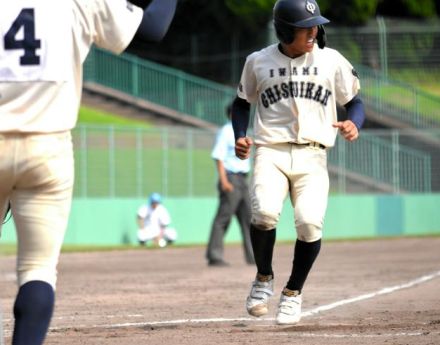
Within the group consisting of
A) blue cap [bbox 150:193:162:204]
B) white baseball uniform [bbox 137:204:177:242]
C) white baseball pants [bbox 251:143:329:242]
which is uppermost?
white baseball pants [bbox 251:143:329:242]

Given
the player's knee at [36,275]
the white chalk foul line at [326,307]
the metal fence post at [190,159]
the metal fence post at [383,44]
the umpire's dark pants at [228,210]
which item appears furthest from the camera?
the metal fence post at [383,44]

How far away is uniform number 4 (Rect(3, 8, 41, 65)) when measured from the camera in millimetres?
5613

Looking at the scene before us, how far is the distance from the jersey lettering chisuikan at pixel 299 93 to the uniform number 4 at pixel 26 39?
3.60 meters

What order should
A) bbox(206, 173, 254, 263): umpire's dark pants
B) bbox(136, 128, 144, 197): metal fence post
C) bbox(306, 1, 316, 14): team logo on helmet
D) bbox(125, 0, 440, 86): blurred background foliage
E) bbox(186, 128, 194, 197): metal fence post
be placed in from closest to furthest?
bbox(306, 1, 316, 14): team logo on helmet < bbox(206, 173, 254, 263): umpire's dark pants < bbox(136, 128, 144, 197): metal fence post < bbox(186, 128, 194, 197): metal fence post < bbox(125, 0, 440, 86): blurred background foliage

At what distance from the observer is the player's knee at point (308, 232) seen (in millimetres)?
8938

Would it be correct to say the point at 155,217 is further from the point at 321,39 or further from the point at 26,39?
the point at 26,39

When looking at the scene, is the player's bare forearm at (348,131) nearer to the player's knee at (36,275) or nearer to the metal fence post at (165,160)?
the player's knee at (36,275)

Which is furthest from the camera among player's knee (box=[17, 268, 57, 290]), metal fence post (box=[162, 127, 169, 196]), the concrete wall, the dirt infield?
metal fence post (box=[162, 127, 169, 196])

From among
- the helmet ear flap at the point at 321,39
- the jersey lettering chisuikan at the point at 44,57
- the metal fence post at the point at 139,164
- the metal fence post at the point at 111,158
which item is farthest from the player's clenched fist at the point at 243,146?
the metal fence post at the point at 139,164

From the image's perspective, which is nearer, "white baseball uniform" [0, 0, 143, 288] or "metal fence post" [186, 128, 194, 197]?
"white baseball uniform" [0, 0, 143, 288]

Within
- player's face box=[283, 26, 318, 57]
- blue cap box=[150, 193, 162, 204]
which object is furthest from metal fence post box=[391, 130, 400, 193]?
player's face box=[283, 26, 318, 57]

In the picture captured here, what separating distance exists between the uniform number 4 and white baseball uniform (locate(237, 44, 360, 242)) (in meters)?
3.59

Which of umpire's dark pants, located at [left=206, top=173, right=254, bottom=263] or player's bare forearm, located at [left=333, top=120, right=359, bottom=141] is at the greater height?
player's bare forearm, located at [left=333, top=120, right=359, bottom=141]

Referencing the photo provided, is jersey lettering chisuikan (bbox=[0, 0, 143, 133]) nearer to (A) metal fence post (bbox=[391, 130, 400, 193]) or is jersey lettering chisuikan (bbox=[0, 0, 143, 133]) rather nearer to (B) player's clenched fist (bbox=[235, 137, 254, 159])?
(B) player's clenched fist (bbox=[235, 137, 254, 159])
